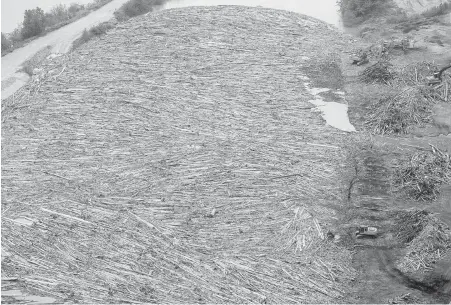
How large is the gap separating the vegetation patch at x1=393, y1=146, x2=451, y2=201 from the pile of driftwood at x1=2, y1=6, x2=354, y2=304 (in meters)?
1.25

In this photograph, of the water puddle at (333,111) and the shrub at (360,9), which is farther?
the shrub at (360,9)

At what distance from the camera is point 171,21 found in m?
17.0

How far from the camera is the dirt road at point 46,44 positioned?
594 inches

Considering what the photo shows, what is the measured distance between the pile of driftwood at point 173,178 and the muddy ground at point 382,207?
323 millimetres

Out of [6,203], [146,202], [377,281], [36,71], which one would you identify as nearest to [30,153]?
[6,203]

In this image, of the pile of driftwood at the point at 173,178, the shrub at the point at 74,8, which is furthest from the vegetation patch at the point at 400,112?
the shrub at the point at 74,8

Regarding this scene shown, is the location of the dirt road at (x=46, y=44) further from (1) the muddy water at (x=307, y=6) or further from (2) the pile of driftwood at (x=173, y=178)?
(1) the muddy water at (x=307, y=6)

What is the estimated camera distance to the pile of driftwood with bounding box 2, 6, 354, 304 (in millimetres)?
7973

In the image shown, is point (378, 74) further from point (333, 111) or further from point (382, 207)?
point (382, 207)

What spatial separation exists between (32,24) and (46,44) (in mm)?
1269

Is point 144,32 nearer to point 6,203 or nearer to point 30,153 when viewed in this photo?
point 30,153

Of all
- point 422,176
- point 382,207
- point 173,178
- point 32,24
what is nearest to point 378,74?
point 422,176

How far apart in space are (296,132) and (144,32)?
7.36 metres

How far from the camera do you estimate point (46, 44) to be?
17.5 meters
